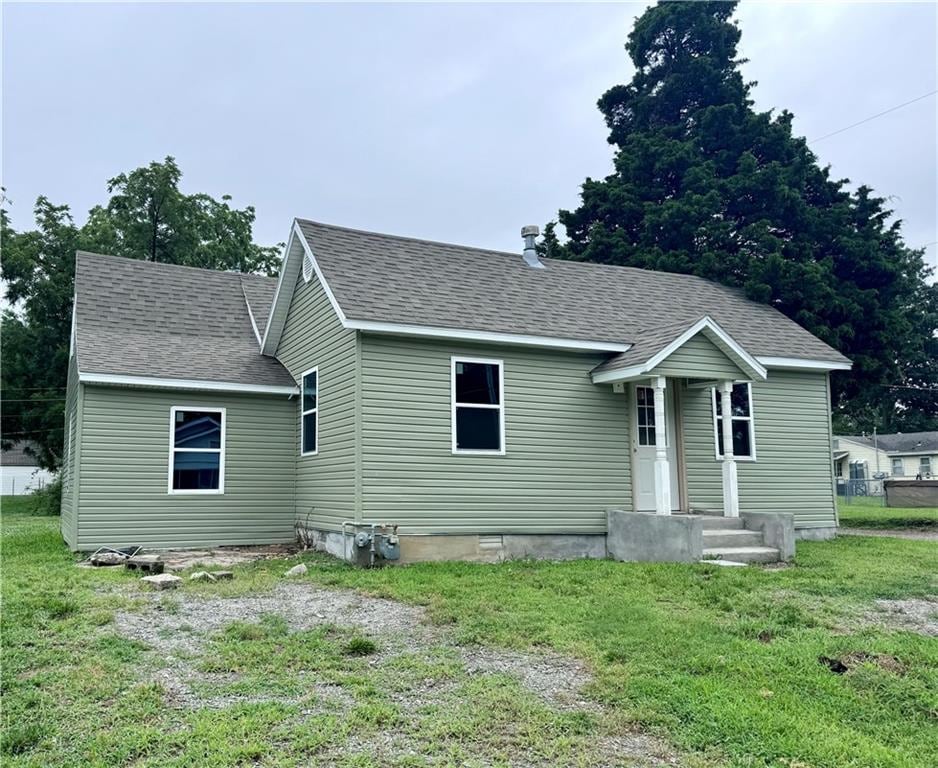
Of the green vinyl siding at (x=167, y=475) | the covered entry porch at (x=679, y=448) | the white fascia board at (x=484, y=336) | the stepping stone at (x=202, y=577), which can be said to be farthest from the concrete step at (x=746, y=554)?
the green vinyl siding at (x=167, y=475)

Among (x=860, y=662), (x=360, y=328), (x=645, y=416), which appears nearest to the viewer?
(x=860, y=662)

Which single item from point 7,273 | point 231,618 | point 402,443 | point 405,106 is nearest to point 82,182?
point 7,273

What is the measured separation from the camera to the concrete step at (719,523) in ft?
35.9

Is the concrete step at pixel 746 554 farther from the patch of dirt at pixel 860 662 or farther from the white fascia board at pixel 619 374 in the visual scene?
the patch of dirt at pixel 860 662

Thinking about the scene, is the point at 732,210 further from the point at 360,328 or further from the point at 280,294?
the point at 360,328

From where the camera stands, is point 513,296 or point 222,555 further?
point 513,296

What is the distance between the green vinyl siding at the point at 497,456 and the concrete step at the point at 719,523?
3.91 ft

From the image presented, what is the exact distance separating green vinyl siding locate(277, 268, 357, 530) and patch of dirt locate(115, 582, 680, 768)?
2.90 metres

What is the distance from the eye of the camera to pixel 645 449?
11547mm

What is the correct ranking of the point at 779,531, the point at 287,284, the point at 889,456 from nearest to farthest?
the point at 779,531, the point at 287,284, the point at 889,456

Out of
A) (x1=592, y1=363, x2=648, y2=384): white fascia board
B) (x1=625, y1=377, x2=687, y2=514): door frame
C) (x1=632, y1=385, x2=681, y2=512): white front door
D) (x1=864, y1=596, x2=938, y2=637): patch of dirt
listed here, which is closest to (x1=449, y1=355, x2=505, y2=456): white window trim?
(x1=592, y1=363, x2=648, y2=384): white fascia board

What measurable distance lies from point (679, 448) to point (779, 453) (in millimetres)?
2367

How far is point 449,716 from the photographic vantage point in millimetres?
4141

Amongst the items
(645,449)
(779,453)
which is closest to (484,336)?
(645,449)
